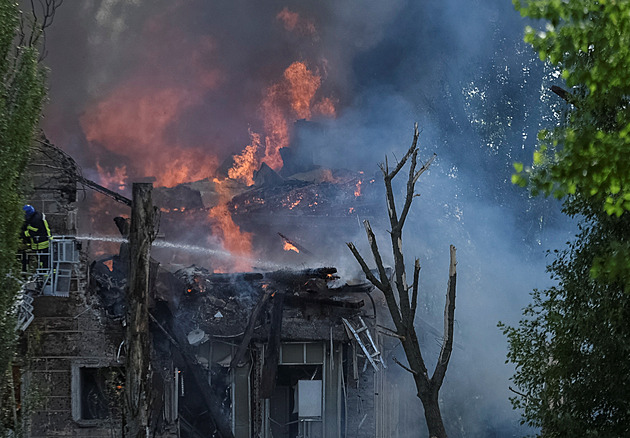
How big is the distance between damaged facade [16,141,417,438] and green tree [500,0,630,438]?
327 inches

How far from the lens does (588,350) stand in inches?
361

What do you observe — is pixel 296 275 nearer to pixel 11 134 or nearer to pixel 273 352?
pixel 273 352

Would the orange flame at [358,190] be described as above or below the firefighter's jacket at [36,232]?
above

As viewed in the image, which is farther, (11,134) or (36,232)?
(36,232)

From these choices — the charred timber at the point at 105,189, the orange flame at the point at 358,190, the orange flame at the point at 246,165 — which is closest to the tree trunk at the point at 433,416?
the charred timber at the point at 105,189

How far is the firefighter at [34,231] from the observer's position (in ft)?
47.3

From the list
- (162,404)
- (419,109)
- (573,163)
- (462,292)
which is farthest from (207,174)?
(573,163)

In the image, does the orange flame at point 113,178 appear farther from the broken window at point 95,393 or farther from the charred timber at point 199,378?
the broken window at point 95,393

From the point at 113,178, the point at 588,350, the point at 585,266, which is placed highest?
the point at 113,178

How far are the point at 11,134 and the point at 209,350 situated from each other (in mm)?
8834

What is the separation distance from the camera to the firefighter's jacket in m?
14.4

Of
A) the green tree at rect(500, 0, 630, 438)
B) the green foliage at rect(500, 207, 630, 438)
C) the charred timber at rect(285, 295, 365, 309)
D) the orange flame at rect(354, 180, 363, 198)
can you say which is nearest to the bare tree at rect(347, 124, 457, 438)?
the green tree at rect(500, 0, 630, 438)

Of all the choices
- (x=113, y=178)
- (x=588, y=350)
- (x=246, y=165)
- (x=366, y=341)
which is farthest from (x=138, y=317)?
(x=246, y=165)

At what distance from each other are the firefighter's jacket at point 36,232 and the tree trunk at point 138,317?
4794 millimetres
